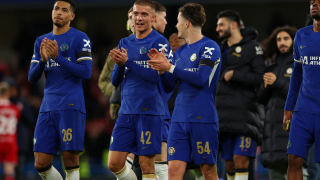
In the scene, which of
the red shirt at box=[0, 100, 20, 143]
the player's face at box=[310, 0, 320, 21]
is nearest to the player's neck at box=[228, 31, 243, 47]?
the player's face at box=[310, 0, 320, 21]

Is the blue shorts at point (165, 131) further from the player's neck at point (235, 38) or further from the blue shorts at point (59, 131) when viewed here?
the player's neck at point (235, 38)

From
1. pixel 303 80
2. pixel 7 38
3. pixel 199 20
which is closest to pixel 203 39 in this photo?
pixel 199 20

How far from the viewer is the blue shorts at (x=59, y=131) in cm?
573

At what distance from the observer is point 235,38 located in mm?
7410

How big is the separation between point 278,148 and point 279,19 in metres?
8.65

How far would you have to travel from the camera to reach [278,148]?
6.98m

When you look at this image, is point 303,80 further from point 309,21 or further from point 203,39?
point 309,21

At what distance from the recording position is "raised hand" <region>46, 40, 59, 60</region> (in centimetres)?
558

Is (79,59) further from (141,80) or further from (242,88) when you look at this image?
(242,88)

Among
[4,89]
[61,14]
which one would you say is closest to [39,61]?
[61,14]

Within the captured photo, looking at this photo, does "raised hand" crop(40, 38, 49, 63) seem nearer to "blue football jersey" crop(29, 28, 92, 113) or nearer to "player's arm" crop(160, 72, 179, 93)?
"blue football jersey" crop(29, 28, 92, 113)

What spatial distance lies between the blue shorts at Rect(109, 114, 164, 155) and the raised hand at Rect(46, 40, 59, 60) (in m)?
0.96

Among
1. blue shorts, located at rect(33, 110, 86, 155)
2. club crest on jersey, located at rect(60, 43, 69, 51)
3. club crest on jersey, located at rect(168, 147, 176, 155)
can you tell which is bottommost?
club crest on jersey, located at rect(168, 147, 176, 155)

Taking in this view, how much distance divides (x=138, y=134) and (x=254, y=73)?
2.31m
